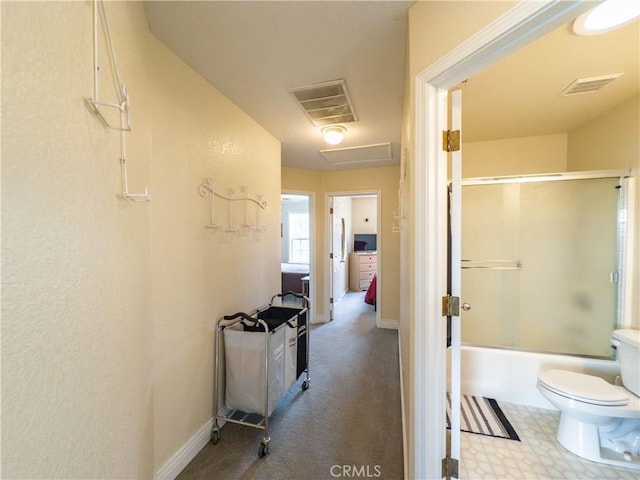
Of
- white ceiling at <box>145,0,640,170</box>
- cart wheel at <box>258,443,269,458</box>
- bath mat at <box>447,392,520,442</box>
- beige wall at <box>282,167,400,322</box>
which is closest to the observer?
white ceiling at <box>145,0,640,170</box>

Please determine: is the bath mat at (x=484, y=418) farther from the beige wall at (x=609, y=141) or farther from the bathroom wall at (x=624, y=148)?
the beige wall at (x=609, y=141)

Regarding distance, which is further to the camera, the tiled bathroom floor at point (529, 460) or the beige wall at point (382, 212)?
the beige wall at point (382, 212)

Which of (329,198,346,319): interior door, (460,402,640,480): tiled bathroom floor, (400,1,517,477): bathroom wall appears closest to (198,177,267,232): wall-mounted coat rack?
(400,1,517,477): bathroom wall

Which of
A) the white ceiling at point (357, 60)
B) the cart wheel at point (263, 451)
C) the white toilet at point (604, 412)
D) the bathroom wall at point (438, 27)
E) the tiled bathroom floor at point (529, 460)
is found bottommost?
the tiled bathroom floor at point (529, 460)

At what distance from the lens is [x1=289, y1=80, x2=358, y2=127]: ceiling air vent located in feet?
6.39

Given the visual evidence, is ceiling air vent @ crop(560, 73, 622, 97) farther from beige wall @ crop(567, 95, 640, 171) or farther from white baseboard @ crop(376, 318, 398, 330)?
white baseboard @ crop(376, 318, 398, 330)

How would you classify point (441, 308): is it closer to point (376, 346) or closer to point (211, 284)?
point (211, 284)

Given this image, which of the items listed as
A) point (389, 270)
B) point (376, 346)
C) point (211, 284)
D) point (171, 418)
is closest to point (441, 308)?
point (211, 284)

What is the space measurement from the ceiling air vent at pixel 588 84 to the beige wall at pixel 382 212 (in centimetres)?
223

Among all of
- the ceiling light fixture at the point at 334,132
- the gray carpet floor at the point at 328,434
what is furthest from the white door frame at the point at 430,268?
the ceiling light fixture at the point at 334,132

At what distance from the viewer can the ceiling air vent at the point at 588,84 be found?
1.72 meters

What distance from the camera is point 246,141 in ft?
7.65

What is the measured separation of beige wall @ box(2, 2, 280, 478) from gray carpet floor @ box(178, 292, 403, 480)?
0.29 metres

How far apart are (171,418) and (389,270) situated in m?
3.23
